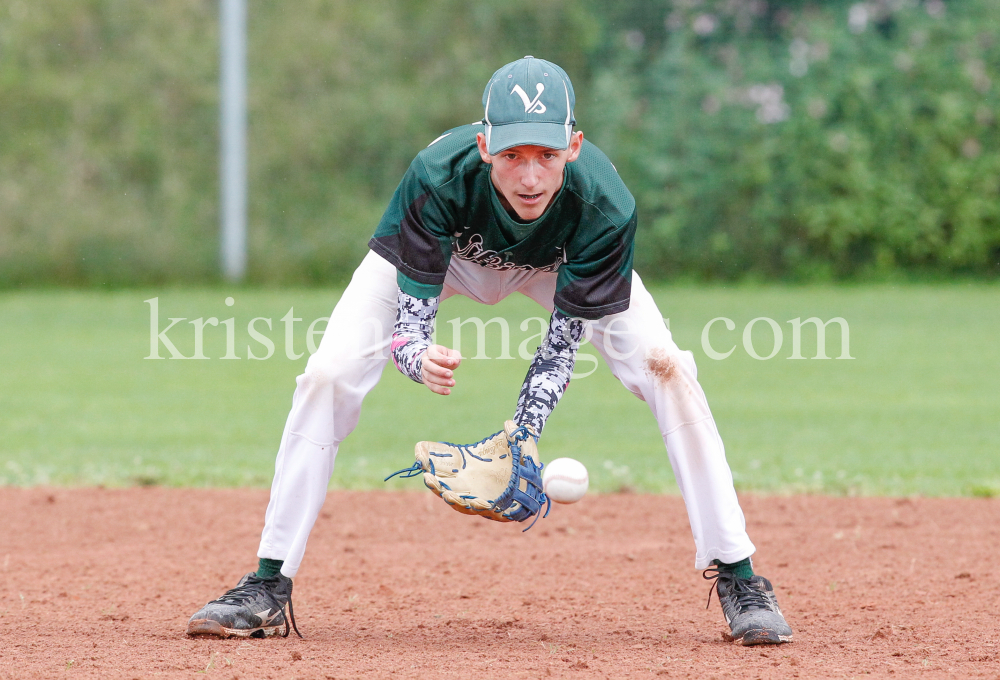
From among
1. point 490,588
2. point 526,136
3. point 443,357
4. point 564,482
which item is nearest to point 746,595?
point 564,482

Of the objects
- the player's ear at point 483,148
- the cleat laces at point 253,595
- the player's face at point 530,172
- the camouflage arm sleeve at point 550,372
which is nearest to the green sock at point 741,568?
the camouflage arm sleeve at point 550,372

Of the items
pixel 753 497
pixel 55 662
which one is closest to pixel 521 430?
pixel 55 662

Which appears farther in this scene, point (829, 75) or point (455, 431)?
point (829, 75)

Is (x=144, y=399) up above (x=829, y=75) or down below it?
below

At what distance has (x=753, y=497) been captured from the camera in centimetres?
619

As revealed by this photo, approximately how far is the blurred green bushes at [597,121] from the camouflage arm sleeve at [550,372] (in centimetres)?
1352

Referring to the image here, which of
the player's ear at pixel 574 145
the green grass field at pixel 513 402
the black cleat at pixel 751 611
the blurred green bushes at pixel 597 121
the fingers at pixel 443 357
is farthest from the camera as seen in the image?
the blurred green bushes at pixel 597 121

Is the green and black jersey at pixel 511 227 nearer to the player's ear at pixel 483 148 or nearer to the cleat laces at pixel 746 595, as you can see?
the player's ear at pixel 483 148

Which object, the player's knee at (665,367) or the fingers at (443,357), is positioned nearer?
the fingers at (443,357)

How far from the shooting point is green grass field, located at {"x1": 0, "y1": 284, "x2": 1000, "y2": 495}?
22.7ft

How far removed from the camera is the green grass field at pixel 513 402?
6910 millimetres

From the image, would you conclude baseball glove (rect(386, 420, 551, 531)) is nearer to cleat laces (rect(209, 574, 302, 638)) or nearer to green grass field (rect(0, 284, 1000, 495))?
cleat laces (rect(209, 574, 302, 638))

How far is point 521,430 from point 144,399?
663cm

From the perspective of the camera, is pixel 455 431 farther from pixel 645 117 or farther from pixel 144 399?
pixel 645 117
